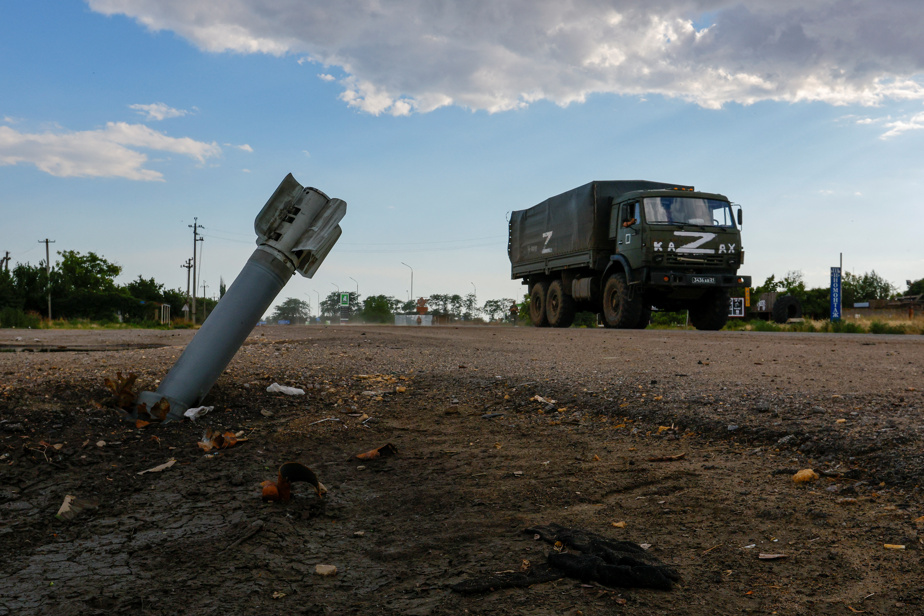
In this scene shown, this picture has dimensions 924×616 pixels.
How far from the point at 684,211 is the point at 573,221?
12.8ft

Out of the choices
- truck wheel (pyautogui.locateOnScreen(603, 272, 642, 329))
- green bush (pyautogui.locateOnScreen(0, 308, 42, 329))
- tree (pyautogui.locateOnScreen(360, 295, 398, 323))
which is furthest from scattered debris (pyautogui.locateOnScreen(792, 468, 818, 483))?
tree (pyautogui.locateOnScreen(360, 295, 398, 323))

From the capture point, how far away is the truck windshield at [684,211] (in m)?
13.7

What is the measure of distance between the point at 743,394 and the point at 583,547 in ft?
8.11

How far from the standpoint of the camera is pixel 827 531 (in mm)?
2086

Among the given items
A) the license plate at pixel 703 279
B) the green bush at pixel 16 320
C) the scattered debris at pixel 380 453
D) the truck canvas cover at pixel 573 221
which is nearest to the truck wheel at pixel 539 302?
the truck canvas cover at pixel 573 221

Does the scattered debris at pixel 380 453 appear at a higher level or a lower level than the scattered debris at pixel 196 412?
lower

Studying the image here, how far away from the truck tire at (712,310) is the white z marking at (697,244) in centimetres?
173

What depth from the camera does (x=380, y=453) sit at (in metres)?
3.15

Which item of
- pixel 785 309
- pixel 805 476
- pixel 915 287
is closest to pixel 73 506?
pixel 805 476

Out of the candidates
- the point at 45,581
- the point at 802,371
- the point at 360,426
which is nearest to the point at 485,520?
the point at 45,581

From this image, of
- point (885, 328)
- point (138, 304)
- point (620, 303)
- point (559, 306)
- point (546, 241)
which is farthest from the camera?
point (138, 304)

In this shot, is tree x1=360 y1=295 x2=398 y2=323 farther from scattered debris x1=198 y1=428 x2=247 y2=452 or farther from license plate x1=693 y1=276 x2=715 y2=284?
scattered debris x1=198 y1=428 x2=247 y2=452

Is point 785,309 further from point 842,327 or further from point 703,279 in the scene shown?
point 703,279

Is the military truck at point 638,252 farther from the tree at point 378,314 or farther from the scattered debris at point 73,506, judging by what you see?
the tree at point 378,314
